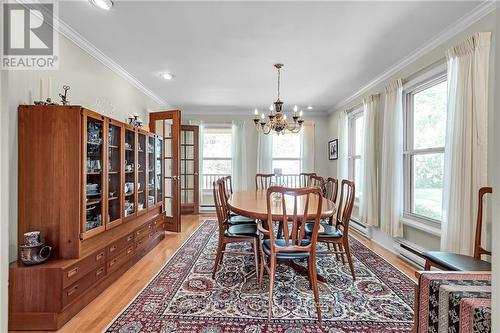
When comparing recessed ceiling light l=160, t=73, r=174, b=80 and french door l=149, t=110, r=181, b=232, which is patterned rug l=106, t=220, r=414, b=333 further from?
recessed ceiling light l=160, t=73, r=174, b=80

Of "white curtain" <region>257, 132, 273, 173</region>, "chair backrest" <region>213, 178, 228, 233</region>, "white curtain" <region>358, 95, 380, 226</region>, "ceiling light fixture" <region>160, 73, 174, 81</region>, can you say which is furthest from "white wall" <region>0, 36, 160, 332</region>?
"white curtain" <region>358, 95, 380, 226</region>

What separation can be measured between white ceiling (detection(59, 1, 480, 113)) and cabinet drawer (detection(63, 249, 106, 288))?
2080 millimetres

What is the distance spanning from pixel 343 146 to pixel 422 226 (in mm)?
2383

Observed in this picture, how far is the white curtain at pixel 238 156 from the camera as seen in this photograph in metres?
5.72

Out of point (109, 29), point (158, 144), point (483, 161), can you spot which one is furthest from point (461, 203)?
point (158, 144)

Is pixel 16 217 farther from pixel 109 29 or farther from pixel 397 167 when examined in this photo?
pixel 397 167

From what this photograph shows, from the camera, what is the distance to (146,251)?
3230mm

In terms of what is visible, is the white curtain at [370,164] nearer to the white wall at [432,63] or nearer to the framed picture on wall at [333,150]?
the white wall at [432,63]

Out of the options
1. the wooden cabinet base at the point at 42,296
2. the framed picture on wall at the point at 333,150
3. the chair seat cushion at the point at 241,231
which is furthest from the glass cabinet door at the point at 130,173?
the framed picture on wall at the point at 333,150

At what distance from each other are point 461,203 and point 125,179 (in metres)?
3.38

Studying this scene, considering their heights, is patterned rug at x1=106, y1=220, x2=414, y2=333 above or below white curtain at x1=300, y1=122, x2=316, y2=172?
below

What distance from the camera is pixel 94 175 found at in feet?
7.64

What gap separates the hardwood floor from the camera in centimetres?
182

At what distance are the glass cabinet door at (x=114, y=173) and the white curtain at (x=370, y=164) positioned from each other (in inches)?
132
